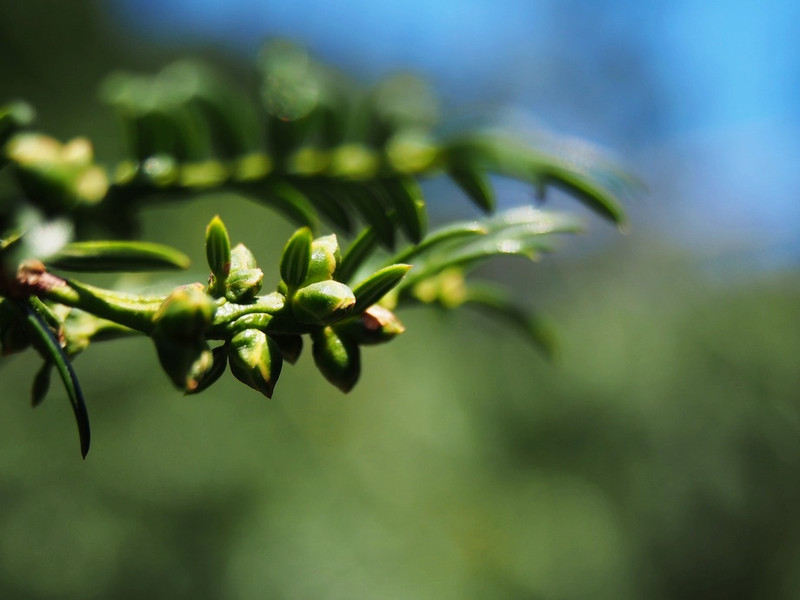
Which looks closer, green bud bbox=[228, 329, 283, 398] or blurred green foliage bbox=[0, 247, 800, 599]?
green bud bbox=[228, 329, 283, 398]

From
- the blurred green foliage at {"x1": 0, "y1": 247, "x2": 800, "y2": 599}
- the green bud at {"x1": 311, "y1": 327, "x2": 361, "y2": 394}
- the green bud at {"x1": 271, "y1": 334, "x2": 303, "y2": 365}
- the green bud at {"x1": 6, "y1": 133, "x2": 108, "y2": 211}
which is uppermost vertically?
the green bud at {"x1": 6, "y1": 133, "x2": 108, "y2": 211}

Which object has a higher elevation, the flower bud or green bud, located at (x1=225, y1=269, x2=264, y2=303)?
green bud, located at (x1=225, y1=269, x2=264, y2=303)

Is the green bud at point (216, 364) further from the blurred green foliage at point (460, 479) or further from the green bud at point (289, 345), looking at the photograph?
the blurred green foliage at point (460, 479)

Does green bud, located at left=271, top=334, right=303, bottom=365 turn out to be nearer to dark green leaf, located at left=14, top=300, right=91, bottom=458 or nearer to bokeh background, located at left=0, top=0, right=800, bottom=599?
dark green leaf, located at left=14, top=300, right=91, bottom=458

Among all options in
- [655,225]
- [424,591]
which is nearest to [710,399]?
[424,591]

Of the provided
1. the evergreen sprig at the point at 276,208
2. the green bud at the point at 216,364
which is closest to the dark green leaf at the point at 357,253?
the evergreen sprig at the point at 276,208

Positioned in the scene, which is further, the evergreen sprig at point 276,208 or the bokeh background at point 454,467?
the bokeh background at point 454,467

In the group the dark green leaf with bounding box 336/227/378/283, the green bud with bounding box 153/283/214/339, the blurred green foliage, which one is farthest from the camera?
the blurred green foliage

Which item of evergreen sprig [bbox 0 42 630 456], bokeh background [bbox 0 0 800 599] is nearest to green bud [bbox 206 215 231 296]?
evergreen sprig [bbox 0 42 630 456]

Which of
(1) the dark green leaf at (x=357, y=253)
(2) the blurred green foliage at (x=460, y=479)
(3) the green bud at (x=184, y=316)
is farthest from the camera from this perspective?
(2) the blurred green foliage at (x=460, y=479)
